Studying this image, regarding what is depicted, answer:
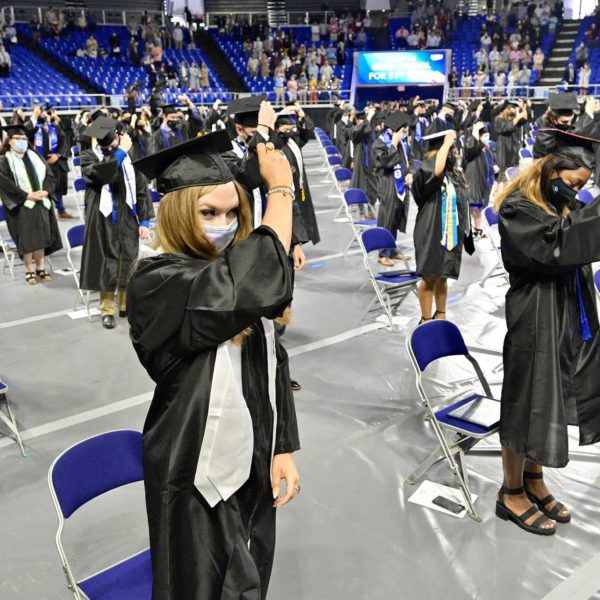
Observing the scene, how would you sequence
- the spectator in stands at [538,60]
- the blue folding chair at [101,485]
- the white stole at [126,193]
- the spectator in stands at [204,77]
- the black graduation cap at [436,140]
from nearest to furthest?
the blue folding chair at [101,485]
the black graduation cap at [436,140]
the white stole at [126,193]
the spectator in stands at [204,77]
the spectator in stands at [538,60]

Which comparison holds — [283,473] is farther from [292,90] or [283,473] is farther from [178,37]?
[178,37]

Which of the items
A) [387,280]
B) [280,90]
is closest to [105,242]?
[387,280]

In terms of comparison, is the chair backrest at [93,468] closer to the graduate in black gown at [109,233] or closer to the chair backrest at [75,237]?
the graduate in black gown at [109,233]

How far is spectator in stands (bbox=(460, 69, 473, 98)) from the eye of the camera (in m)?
24.4

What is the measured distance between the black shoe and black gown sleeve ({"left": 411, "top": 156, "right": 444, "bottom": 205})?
9.70 feet

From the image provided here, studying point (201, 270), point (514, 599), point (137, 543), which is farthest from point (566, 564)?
point (201, 270)

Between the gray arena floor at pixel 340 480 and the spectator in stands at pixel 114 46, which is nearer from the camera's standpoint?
the gray arena floor at pixel 340 480

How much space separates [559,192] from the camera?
112 inches

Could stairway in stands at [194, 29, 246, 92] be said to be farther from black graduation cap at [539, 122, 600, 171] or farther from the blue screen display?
black graduation cap at [539, 122, 600, 171]

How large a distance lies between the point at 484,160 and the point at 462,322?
476 centimetres

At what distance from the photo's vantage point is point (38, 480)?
3.72 meters

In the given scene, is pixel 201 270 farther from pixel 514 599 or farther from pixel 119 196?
pixel 119 196

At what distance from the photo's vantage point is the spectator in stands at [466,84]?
24406mm

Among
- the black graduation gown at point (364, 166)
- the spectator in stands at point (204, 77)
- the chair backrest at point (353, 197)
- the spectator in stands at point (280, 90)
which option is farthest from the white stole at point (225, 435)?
the spectator in stands at point (204, 77)
